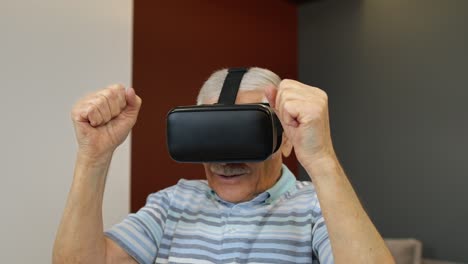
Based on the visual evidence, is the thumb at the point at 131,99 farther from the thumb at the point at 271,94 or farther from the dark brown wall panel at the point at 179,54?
the dark brown wall panel at the point at 179,54

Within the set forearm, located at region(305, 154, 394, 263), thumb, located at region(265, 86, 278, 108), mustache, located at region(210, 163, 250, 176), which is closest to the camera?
forearm, located at region(305, 154, 394, 263)

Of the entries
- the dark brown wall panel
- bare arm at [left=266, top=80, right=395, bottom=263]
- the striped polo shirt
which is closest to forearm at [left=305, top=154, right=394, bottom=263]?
bare arm at [left=266, top=80, right=395, bottom=263]

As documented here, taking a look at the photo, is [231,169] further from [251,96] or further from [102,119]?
[102,119]

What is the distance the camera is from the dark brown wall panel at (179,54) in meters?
1.95

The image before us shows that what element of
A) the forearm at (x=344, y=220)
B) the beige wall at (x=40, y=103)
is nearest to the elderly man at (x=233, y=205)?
the forearm at (x=344, y=220)

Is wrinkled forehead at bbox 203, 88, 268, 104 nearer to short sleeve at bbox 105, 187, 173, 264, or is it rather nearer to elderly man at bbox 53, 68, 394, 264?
elderly man at bbox 53, 68, 394, 264

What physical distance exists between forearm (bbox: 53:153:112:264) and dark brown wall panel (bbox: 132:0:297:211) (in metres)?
1.00

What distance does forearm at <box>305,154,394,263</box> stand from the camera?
703 millimetres

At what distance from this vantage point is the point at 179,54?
6.97 feet

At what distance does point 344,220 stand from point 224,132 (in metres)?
0.23

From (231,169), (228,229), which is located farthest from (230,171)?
(228,229)

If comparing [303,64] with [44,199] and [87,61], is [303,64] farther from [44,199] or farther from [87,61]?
[44,199]

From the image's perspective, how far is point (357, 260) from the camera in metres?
0.70

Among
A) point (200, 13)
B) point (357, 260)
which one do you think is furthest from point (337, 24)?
point (357, 260)
